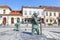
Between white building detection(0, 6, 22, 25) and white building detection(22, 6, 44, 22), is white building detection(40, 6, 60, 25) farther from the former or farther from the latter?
white building detection(0, 6, 22, 25)

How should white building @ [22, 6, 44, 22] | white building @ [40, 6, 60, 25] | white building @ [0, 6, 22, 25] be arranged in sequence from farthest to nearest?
white building @ [40, 6, 60, 25] → white building @ [22, 6, 44, 22] → white building @ [0, 6, 22, 25]

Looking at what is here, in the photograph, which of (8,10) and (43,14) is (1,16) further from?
(43,14)

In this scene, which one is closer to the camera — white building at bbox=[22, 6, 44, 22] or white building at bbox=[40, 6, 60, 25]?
white building at bbox=[22, 6, 44, 22]

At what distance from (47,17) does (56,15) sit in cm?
349

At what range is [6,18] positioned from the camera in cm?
5706

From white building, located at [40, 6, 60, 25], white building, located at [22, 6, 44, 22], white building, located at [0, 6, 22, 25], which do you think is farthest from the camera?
white building, located at [40, 6, 60, 25]

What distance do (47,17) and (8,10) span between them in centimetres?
1432

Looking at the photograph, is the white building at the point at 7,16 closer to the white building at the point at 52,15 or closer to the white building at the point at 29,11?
the white building at the point at 29,11

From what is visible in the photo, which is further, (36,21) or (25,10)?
(25,10)

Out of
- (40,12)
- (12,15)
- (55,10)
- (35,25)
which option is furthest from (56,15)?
(35,25)

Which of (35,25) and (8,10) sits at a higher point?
(8,10)

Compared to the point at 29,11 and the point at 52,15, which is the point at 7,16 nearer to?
the point at 29,11

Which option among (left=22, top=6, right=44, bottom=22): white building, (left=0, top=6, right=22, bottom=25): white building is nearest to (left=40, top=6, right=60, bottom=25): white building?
(left=22, top=6, right=44, bottom=22): white building

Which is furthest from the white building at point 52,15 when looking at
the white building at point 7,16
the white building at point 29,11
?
the white building at point 7,16
